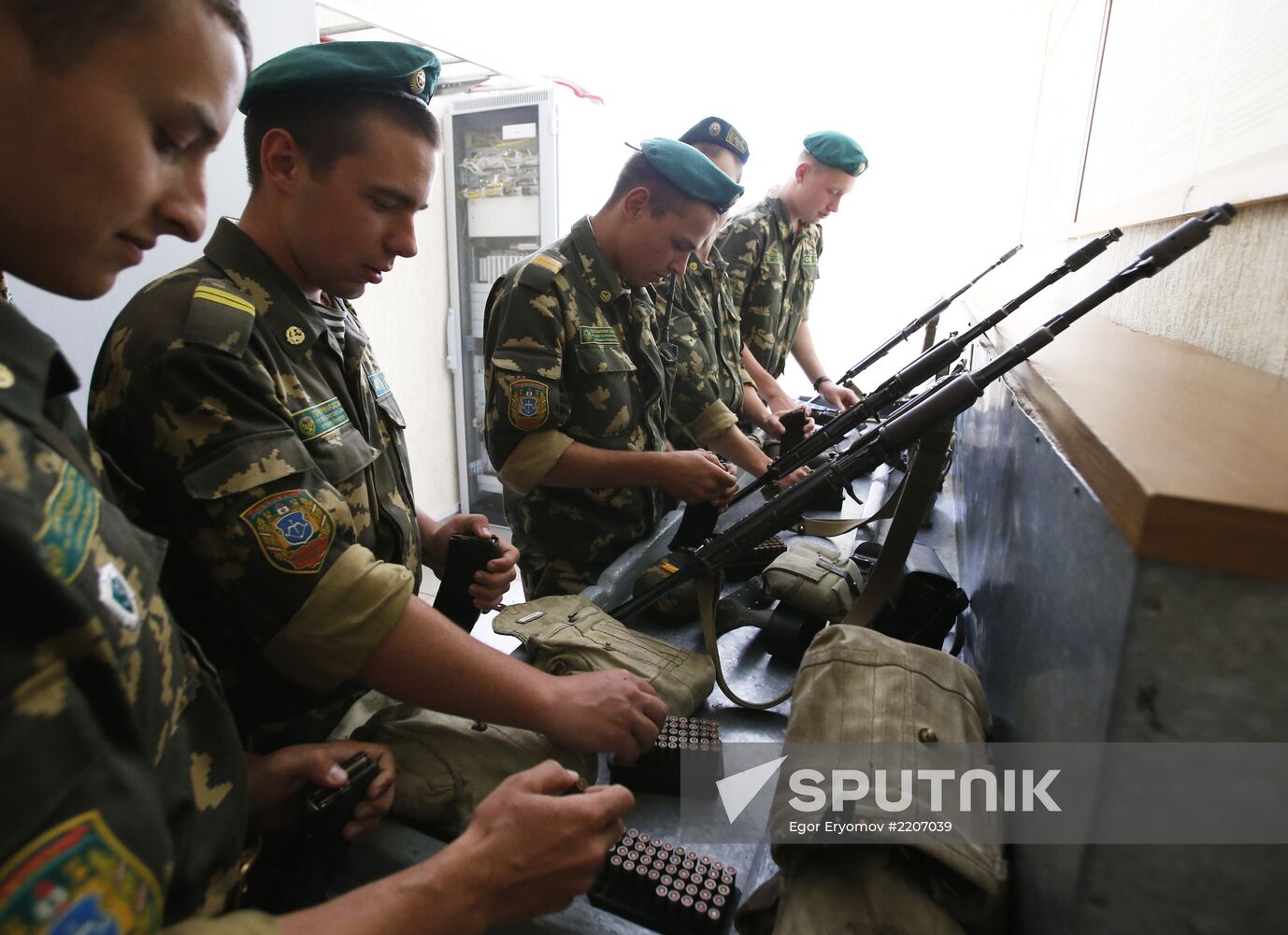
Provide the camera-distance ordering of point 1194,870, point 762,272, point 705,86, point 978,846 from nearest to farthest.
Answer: point 1194,870, point 978,846, point 762,272, point 705,86

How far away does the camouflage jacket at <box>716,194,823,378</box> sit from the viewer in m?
3.28

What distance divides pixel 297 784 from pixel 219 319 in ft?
1.90

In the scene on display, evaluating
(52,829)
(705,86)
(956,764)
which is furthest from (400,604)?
(705,86)

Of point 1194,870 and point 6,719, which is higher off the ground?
point 6,719

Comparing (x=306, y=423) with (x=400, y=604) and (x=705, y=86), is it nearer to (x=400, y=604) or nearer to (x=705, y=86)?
(x=400, y=604)

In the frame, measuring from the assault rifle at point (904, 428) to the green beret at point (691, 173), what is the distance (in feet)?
2.55

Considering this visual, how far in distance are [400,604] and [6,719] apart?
0.50 metres

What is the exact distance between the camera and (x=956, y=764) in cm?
75

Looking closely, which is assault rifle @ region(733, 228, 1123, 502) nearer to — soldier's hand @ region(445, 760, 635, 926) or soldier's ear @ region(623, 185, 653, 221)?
soldier's ear @ region(623, 185, 653, 221)

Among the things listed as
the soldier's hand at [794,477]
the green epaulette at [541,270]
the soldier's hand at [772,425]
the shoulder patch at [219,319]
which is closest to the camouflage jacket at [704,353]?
the soldier's hand at [772,425]

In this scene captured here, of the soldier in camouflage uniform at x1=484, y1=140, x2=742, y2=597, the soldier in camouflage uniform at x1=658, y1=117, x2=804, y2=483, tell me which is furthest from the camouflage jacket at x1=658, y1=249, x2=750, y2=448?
the soldier in camouflage uniform at x1=484, y1=140, x2=742, y2=597

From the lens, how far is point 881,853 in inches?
26.0

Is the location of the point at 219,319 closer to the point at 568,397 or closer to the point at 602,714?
the point at 602,714

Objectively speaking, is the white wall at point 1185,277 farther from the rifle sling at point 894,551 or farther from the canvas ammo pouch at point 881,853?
the canvas ammo pouch at point 881,853
